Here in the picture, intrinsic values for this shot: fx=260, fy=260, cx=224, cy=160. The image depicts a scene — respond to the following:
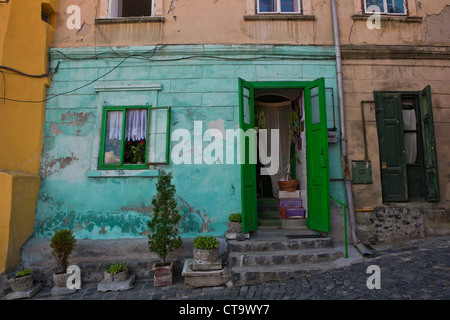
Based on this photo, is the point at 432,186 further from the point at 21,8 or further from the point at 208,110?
the point at 21,8

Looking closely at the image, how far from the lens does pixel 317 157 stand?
17.8ft

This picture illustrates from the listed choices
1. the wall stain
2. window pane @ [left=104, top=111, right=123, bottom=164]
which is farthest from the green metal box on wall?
the wall stain

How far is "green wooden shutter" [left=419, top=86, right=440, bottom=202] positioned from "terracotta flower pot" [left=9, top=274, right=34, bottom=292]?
804cm

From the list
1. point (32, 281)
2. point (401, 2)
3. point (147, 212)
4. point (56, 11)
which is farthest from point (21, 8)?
point (401, 2)

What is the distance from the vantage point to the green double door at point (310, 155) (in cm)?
516

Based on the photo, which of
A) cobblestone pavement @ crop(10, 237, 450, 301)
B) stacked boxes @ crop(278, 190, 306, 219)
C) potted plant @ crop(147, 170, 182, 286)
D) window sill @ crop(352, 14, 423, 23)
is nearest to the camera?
cobblestone pavement @ crop(10, 237, 450, 301)

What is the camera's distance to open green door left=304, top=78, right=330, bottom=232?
16.9ft

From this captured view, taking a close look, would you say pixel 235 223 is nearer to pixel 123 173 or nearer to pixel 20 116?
pixel 123 173

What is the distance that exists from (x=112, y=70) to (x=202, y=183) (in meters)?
3.35

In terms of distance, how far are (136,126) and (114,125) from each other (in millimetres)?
497

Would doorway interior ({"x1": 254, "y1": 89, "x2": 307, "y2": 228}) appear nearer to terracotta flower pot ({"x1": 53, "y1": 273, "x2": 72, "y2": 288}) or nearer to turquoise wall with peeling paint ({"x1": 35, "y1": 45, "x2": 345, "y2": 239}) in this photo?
turquoise wall with peeling paint ({"x1": 35, "y1": 45, "x2": 345, "y2": 239})

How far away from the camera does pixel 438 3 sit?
6332mm

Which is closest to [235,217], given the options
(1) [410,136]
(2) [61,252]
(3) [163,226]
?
(3) [163,226]

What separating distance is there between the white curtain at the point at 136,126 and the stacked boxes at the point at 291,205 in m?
3.54
